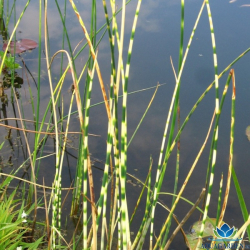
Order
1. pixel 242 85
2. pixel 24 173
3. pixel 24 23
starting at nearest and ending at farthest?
pixel 24 173
pixel 242 85
pixel 24 23

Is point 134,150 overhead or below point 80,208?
overhead

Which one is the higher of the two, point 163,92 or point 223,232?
point 163,92

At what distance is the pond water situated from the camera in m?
1.98

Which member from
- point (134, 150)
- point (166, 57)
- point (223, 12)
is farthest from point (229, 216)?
point (223, 12)

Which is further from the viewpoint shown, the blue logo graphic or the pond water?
the pond water

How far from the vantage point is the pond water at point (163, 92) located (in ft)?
6.51

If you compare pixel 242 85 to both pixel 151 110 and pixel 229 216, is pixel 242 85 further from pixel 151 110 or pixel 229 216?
pixel 229 216

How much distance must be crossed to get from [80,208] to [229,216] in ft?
2.42

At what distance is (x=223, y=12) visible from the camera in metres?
3.38

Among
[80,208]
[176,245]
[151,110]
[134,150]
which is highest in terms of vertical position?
[151,110]

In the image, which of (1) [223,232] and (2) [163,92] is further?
(2) [163,92]

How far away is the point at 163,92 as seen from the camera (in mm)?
2523

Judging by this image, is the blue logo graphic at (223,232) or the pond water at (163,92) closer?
the blue logo graphic at (223,232)

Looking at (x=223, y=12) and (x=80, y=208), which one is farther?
(x=223, y=12)
